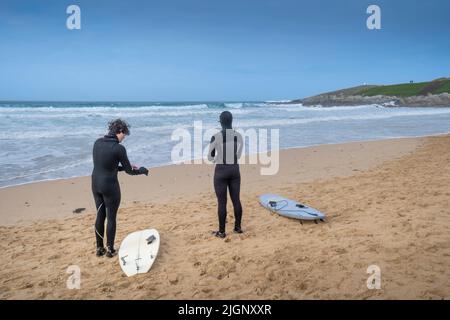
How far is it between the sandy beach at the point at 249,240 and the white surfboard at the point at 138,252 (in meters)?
0.10

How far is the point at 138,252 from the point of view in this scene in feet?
15.0

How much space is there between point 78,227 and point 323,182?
222 inches

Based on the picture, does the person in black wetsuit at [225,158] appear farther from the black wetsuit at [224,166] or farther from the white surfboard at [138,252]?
the white surfboard at [138,252]

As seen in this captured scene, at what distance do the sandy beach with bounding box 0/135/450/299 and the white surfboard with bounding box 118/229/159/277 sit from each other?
10 cm

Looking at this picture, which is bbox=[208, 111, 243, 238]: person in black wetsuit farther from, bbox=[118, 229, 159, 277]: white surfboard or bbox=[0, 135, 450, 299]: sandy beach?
bbox=[118, 229, 159, 277]: white surfboard

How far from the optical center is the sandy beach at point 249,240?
3684mm

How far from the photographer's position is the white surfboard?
14.0 feet

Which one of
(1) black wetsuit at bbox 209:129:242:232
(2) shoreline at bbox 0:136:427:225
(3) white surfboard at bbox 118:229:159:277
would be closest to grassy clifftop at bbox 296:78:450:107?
(2) shoreline at bbox 0:136:427:225

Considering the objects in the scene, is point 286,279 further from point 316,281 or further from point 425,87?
point 425,87

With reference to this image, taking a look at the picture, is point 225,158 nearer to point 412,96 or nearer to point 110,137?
point 110,137

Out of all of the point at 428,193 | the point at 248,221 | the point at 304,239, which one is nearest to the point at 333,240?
the point at 304,239

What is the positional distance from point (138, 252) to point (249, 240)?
1578mm

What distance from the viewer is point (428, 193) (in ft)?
21.5

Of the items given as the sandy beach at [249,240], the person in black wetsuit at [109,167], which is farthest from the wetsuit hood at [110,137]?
the sandy beach at [249,240]
